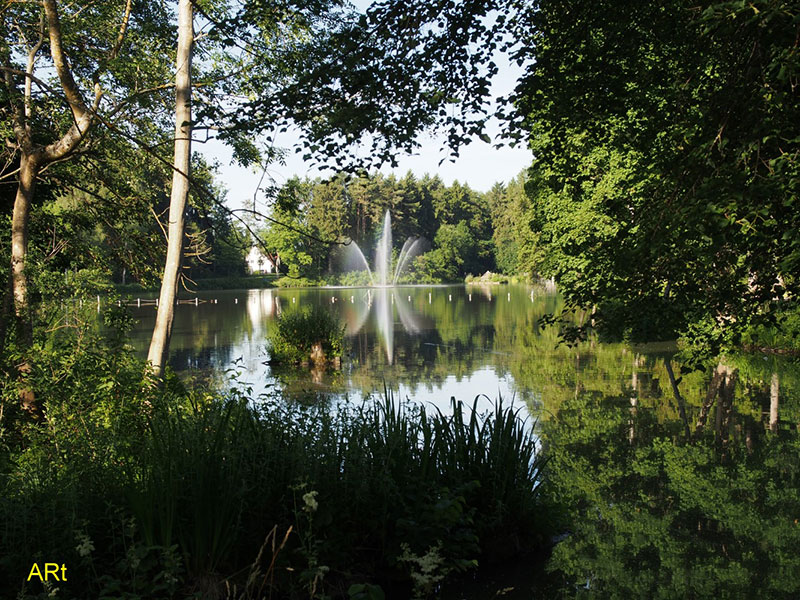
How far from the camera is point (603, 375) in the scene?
1770cm

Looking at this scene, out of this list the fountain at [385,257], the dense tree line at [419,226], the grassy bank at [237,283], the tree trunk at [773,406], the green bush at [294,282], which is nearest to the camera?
the tree trunk at [773,406]

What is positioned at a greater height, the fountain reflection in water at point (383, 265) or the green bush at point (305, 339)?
the fountain reflection in water at point (383, 265)

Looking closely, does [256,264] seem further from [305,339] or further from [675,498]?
[675,498]

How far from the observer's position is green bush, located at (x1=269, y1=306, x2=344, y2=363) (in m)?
19.8

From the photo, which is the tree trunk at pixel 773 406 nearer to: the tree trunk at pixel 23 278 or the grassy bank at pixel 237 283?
the tree trunk at pixel 23 278

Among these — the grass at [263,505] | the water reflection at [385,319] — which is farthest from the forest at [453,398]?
the water reflection at [385,319]

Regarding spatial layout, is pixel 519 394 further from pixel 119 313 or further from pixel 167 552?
pixel 167 552

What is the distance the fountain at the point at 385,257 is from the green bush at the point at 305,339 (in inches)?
2464

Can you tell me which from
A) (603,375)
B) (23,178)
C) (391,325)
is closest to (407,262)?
(391,325)

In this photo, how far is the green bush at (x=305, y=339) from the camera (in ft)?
65.1

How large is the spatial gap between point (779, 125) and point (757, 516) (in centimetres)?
460

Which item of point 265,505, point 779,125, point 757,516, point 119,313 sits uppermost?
point 779,125

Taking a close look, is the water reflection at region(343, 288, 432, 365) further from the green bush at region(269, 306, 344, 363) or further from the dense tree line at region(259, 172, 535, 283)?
the dense tree line at region(259, 172, 535, 283)

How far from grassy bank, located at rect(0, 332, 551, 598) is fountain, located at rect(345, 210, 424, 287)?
7676cm
